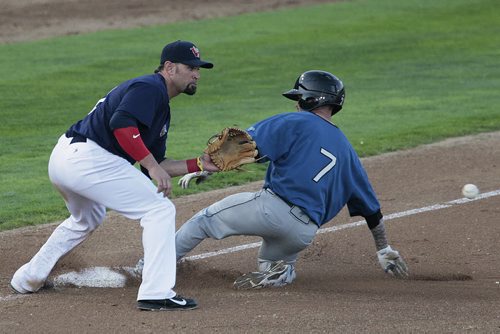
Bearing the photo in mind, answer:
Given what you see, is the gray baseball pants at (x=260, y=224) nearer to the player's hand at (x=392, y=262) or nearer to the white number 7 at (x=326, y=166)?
the white number 7 at (x=326, y=166)

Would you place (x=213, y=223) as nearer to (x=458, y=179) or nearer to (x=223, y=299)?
(x=223, y=299)

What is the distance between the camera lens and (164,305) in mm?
5875

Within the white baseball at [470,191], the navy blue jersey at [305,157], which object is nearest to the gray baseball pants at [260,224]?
the navy blue jersey at [305,157]

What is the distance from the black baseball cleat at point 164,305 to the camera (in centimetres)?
586

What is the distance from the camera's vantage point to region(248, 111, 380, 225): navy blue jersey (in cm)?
629

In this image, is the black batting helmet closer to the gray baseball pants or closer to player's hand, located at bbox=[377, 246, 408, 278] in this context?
the gray baseball pants

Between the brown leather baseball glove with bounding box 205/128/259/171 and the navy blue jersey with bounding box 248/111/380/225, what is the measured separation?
7 centimetres

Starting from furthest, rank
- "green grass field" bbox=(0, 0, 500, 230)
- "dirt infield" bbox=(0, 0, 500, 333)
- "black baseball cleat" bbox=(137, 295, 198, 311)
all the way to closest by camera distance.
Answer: "green grass field" bbox=(0, 0, 500, 230) → "black baseball cleat" bbox=(137, 295, 198, 311) → "dirt infield" bbox=(0, 0, 500, 333)

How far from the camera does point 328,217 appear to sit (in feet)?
21.6

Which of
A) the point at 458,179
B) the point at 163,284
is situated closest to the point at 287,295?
the point at 163,284

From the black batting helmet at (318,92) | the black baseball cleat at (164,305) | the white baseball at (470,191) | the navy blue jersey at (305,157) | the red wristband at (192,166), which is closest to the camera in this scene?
the black baseball cleat at (164,305)

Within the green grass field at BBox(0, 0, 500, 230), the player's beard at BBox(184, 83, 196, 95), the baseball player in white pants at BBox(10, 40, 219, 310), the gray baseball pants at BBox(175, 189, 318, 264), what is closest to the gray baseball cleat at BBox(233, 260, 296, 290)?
the gray baseball pants at BBox(175, 189, 318, 264)

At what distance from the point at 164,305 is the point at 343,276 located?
1.67 metres

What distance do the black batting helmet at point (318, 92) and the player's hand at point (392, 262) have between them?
108 centimetres
